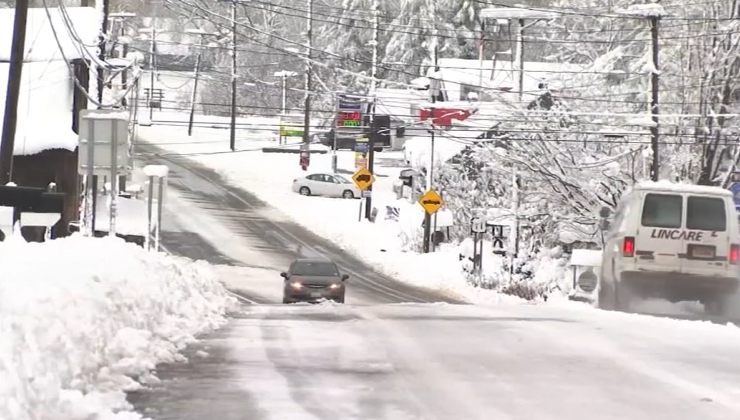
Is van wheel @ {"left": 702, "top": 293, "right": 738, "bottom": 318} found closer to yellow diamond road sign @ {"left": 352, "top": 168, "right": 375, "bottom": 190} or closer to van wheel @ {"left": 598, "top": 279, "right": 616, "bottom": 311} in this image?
van wheel @ {"left": 598, "top": 279, "right": 616, "bottom": 311}

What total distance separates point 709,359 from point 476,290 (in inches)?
1014

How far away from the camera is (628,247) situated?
57.7 ft

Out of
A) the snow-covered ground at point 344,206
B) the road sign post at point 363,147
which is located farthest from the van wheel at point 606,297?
the road sign post at point 363,147

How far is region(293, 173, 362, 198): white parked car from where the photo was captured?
191 ft

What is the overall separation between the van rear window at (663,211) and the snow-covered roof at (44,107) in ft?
69.7

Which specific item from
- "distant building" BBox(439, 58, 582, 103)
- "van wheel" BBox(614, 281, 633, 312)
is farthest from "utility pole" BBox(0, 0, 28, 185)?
"distant building" BBox(439, 58, 582, 103)

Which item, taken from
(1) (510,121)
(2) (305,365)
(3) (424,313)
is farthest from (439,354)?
(1) (510,121)

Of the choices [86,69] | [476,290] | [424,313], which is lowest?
[476,290]

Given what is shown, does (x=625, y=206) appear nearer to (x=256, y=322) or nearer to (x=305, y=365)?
(x=256, y=322)

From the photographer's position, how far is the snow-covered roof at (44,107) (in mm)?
33062

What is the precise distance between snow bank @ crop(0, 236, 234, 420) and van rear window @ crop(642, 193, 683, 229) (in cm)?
799

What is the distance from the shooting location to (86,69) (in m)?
36.0

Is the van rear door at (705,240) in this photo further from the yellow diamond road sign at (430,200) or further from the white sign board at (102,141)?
the yellow diamond road sign at (430,200)

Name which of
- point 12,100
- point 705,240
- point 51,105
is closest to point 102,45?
point 51,105
